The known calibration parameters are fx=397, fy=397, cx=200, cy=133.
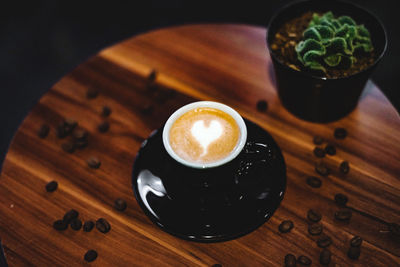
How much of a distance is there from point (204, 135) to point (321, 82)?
30cm

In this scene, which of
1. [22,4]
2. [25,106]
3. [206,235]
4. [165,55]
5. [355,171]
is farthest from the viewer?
[22,4]

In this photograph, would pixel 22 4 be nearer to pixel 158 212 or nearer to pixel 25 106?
pixel 25 106

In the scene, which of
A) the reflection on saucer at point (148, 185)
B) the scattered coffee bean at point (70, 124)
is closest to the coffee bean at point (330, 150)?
the reflection on saucer at point (148, 185)

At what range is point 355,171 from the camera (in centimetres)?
98

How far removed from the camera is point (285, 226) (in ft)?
2.90

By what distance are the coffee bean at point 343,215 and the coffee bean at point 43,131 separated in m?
0.77

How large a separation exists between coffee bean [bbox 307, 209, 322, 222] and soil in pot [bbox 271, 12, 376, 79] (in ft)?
1.05

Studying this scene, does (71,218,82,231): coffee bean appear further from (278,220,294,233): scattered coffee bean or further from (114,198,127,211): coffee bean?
(278,220,294,233): scattered coffee bean

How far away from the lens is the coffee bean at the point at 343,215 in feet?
2.95

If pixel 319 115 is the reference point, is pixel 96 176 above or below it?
below

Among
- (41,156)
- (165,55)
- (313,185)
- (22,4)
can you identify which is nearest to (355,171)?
(313,185)

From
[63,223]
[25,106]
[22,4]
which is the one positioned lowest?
[25,106]

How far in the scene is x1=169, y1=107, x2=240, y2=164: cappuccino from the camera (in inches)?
34.3

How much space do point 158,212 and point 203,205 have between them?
0.34ft
